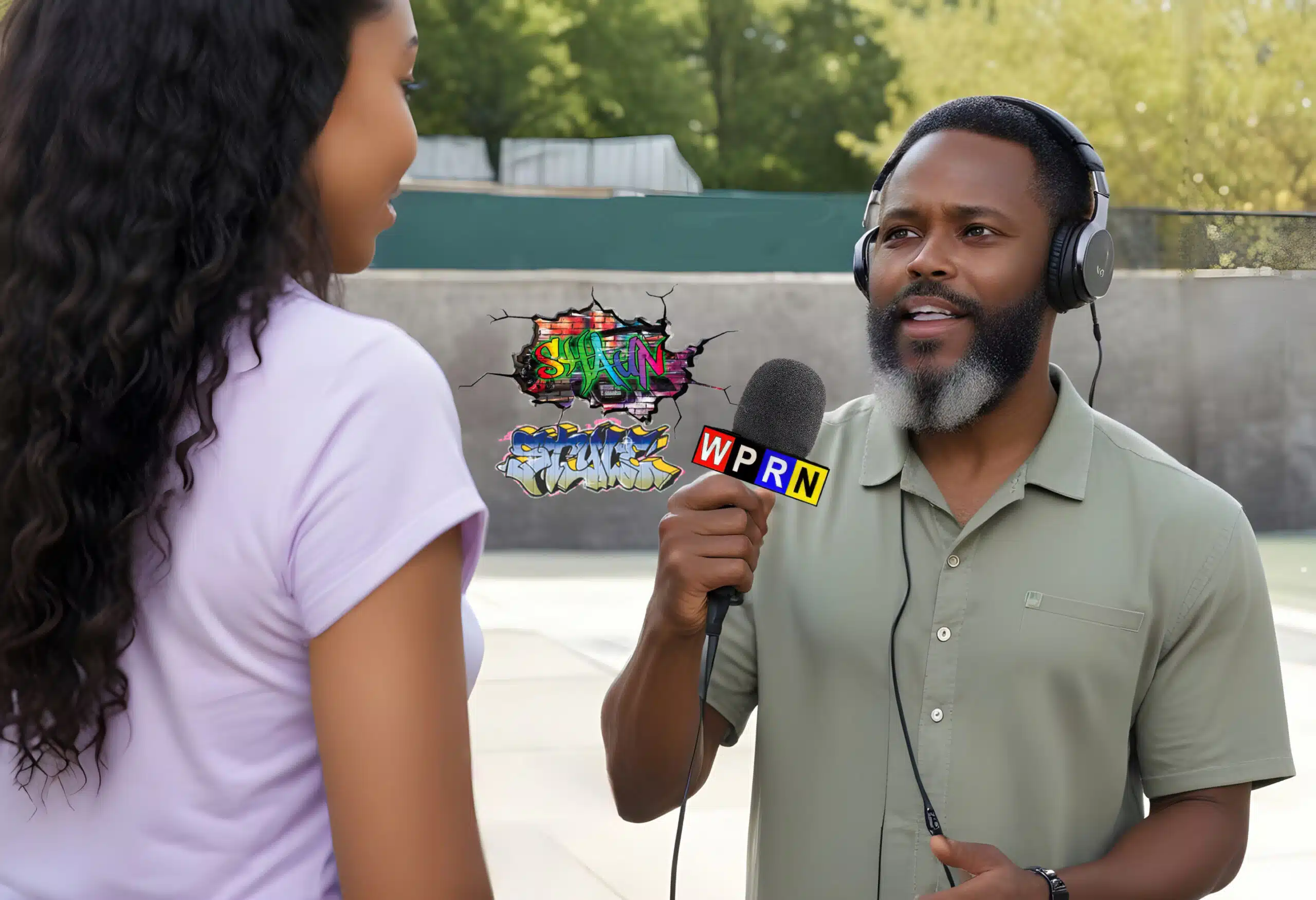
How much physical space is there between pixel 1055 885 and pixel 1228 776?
280mm

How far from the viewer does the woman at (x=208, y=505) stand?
42.3 inches

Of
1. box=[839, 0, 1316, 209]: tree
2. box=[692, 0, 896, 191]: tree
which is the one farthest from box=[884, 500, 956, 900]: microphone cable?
box=[692, 0, 896, 191]: tree

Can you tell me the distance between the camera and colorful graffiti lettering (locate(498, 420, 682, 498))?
13.1 m

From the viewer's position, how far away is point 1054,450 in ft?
6.22

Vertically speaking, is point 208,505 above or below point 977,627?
above

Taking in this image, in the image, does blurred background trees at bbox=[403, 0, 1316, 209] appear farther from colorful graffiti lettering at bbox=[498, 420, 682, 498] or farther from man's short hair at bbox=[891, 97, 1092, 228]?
man's short hair at bbox=[891, 97, 1092, 228]

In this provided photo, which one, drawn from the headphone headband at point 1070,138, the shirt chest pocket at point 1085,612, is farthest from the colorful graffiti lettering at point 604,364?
the shirt chest pocket at point 1085,612

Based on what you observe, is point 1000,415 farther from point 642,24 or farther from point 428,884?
point 642,24

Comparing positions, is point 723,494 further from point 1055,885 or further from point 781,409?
point 1055,885

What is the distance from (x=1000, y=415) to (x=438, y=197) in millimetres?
12863

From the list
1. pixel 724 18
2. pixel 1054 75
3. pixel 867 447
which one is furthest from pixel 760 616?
pixel 724 18

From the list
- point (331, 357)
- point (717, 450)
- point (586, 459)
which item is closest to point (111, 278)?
point (331, 357)

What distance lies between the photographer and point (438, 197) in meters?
14.3

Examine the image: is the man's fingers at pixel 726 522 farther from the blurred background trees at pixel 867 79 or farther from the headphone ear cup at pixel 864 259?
the blurred background trees at pixel 867 79
